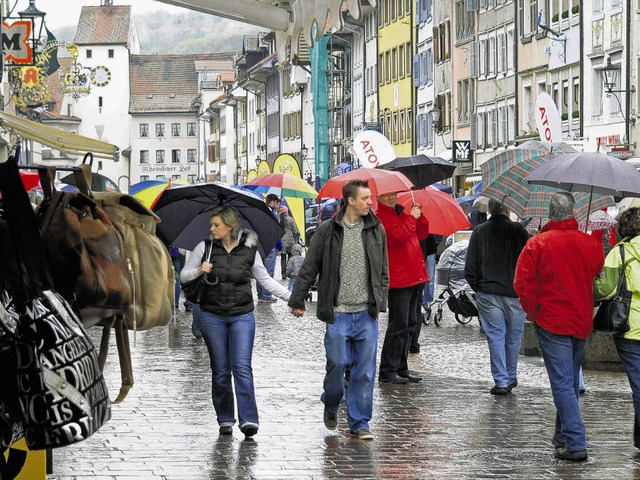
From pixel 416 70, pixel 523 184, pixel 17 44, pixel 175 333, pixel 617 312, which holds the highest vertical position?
pixel 416 70

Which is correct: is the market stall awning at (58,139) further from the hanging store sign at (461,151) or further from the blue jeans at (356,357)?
the hanging store sign at (461,151)

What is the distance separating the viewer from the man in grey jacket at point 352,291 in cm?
1109

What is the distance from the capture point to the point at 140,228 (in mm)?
6688

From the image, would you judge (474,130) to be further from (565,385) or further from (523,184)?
(565,385)

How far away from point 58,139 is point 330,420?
4.68 metres

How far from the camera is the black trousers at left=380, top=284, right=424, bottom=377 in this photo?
14.6m

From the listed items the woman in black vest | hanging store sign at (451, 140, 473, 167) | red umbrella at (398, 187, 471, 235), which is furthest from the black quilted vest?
hanging store sign at (451, 140, 473, 167)

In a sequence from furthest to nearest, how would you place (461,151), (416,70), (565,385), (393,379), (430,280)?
(416,70), (461,151), (430,280), (393,379), (565,385)

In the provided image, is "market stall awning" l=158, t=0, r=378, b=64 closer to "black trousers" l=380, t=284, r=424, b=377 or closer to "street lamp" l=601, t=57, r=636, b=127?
"black trousers" l=380, t=284, r=424, b=377

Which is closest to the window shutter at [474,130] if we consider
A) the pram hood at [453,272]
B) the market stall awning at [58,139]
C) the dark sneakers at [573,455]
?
the pram hood at [453,272]

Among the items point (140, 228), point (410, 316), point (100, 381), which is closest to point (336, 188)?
point (410, 316)

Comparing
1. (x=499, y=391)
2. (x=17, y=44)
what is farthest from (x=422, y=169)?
(x=17, y=44)

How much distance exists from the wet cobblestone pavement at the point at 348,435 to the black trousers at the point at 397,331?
0.79 feet

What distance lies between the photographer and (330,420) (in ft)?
37.3
